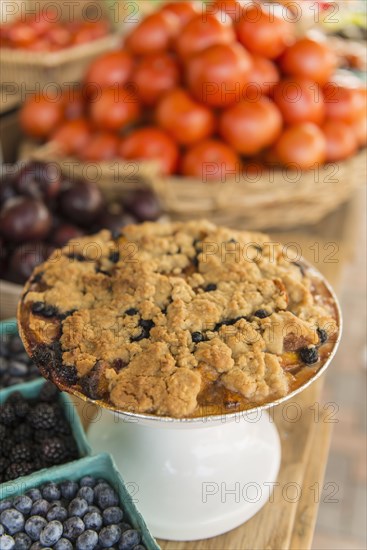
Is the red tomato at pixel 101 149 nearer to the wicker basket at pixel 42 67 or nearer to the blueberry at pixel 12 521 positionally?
the wicker basket at pixel 42 67

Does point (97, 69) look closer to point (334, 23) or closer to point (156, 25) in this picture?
point (156, 25)

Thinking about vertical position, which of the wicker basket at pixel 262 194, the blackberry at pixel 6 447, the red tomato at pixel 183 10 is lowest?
the blackberry at pixel 6 447

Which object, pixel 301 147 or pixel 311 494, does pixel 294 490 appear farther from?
pixel 301 147

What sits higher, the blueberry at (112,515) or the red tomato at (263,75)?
the red tomato at (263,75)

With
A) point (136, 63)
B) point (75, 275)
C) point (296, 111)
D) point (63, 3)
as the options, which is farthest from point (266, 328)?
point (63, 3)

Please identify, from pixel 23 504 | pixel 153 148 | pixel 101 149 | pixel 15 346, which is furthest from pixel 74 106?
pixel 23 504

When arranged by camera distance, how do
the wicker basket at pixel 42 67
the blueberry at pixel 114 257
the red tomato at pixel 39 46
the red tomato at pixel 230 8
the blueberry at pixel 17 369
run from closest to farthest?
the blueberry at pixel 114 257
the blueberry at pixel 17 369
the red tomato at pixel 230 8
the wicker basket at pixel 42 67
the red tomato at pixel 39 46

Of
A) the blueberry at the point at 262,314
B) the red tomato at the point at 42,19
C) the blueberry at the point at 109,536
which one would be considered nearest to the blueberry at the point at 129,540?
the blueberry at the point at 109,536

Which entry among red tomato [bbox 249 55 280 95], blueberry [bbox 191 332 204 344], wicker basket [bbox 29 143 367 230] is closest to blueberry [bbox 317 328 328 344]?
blueberry [bbox 191 332 204 344]
